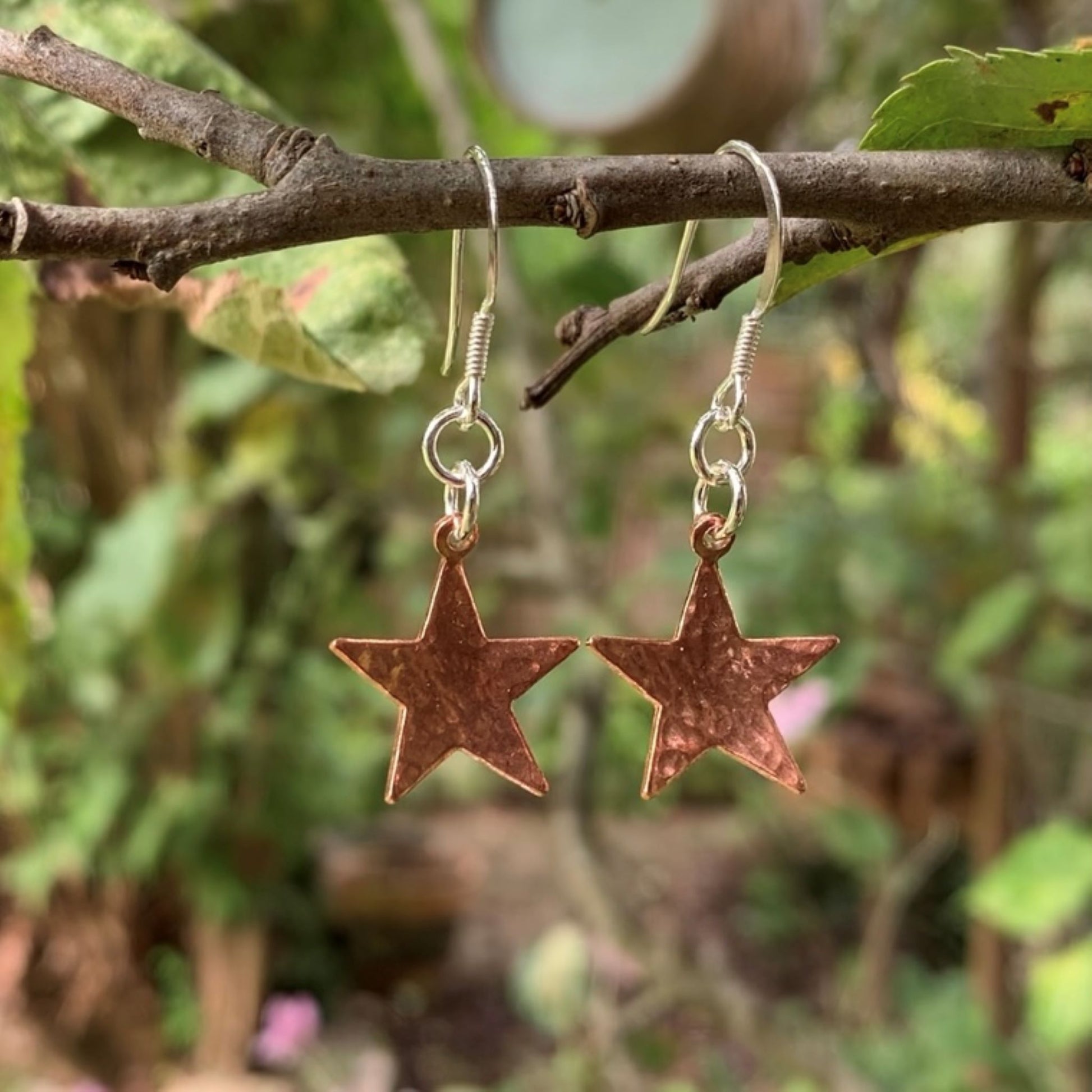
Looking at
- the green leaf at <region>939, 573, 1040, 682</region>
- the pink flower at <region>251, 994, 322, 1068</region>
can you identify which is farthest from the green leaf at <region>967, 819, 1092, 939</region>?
the pink flower at <region>251, 994, 322, 1068</region>

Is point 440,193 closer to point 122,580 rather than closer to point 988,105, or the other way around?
point 988,105

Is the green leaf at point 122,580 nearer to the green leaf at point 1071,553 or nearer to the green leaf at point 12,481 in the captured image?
the green leaf at point 12,481

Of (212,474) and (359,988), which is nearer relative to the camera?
(212,474)

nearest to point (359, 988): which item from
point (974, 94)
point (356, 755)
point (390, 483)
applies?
point (356, 755)

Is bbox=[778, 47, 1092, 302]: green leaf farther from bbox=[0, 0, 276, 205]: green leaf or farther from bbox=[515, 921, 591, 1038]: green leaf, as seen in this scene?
bbox=[515, 921, 591, 1038]: green leaf

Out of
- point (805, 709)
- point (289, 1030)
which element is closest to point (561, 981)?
point (289, 1030)

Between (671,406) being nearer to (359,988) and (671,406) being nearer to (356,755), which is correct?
(356,755)
